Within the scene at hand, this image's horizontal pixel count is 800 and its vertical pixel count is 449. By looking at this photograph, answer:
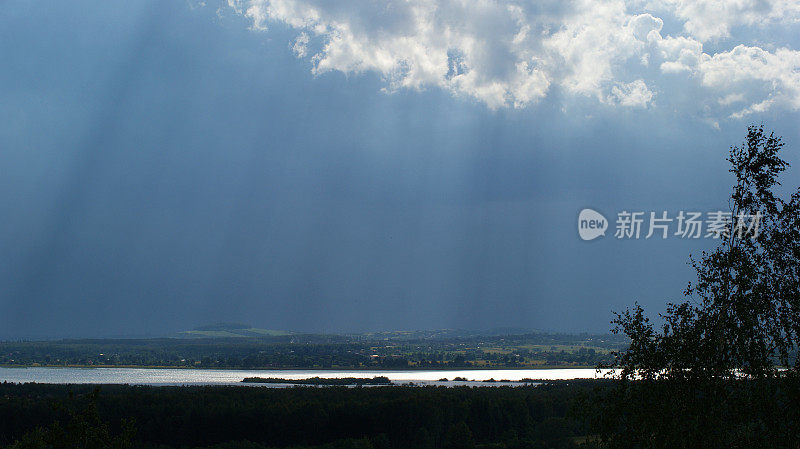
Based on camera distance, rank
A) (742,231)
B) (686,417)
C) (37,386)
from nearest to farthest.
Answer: (686,417) < (742,231) < (37,386)

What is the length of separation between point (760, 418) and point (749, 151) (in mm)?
7077

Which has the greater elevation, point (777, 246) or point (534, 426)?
point (777, 246)

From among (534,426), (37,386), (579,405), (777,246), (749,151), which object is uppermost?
(749,151)

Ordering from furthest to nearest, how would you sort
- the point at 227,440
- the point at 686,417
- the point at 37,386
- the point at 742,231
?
the point at 37,386 → the point at 227,440 → the point at 742,231 → the point at 686,417

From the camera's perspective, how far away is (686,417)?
1739 centimetres

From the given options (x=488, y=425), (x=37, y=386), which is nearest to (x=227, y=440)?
(x=488, y=425)

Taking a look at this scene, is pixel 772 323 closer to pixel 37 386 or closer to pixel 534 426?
pixel 534 426

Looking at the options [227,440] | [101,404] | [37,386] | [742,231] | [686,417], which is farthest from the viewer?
[37,386]

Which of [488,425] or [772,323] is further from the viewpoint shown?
[488,425]

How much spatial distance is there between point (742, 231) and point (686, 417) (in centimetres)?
526

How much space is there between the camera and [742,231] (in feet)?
61.4

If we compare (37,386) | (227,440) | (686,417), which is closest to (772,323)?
(686,417)

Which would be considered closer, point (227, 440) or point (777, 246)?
point (777, 246)

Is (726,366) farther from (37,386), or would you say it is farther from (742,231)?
(37,386)
